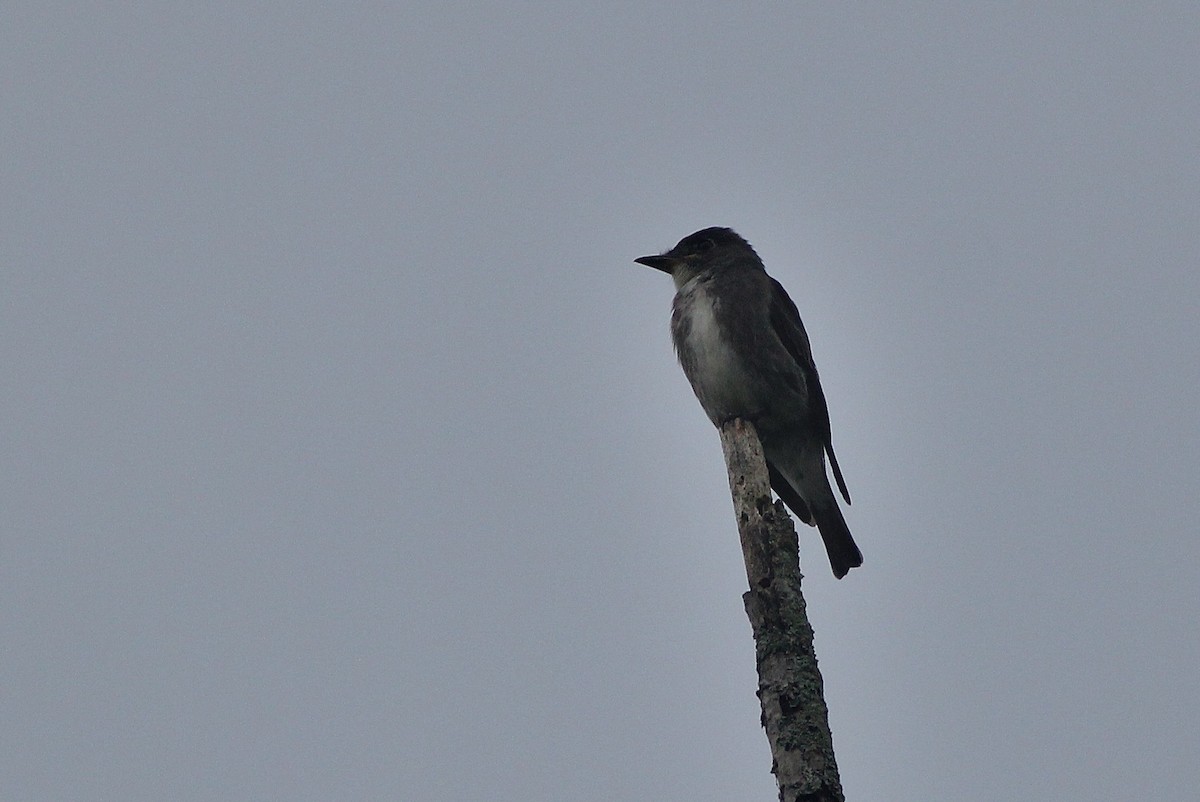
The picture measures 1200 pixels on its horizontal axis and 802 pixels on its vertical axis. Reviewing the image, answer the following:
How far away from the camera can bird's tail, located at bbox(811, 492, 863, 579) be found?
7797 millimetres

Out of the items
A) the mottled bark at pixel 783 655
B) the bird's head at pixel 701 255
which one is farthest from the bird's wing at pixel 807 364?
the mottled bark at pixel 783 655

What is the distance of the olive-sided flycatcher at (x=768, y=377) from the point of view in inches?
308

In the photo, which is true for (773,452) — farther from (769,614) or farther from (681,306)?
(769,614)

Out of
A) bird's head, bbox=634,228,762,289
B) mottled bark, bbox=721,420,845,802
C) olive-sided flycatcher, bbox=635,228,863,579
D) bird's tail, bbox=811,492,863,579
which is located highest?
bird's head, bbox=634,228,762,289

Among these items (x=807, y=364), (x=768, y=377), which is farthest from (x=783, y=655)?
(x=807, y=364)

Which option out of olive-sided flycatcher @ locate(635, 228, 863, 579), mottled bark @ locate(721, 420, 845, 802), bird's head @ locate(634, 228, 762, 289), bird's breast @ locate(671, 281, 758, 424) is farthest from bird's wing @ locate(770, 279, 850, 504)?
mottled bark @ locate(721, 420, 845, 802)

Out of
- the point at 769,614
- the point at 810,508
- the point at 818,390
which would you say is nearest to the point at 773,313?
the point at 818,390

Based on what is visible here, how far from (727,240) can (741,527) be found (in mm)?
4201

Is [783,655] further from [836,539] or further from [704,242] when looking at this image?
[704,242]

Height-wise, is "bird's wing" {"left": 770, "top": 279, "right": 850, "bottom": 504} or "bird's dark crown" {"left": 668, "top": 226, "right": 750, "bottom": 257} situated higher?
"bird's dark crown" {"left": 668, "top": 226, "right": 750, "bottom": 257}

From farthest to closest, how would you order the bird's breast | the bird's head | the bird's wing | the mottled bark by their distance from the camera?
the bird's head, the bird's wing, the bird's breast, the mottled bark

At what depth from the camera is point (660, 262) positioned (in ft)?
29.6

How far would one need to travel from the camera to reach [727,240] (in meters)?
9.05

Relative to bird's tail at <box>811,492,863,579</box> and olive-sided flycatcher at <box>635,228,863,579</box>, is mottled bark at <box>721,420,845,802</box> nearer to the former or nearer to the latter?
olive-sided flycatcher at <box>635,228,863,579</box>
